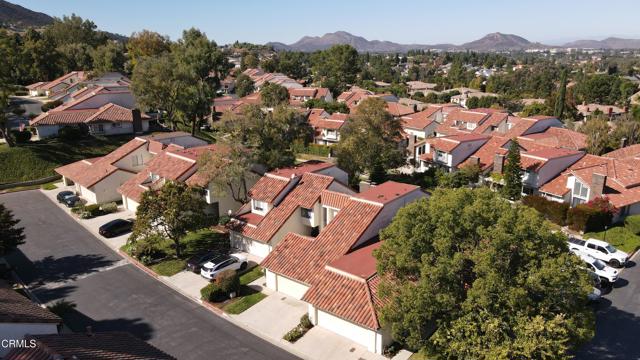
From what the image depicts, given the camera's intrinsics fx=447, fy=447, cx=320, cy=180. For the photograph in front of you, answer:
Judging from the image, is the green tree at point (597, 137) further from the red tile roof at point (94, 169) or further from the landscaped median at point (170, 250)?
the red tile roof at point (94, 169)

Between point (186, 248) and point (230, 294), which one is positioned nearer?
point (230, 294)

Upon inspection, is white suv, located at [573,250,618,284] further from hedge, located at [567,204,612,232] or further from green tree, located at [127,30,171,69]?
green tree, located at [127,30,171,69]

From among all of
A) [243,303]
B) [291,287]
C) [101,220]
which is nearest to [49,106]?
[101,220]

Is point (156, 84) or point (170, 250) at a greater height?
point (156, 84)

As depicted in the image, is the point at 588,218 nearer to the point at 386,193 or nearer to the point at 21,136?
the point at 386,193

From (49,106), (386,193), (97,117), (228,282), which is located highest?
(49,106)

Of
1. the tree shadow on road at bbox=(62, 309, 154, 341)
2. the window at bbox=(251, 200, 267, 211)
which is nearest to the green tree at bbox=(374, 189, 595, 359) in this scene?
the tree shadow on road at bbox=(62, 309, 154, 341)
